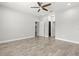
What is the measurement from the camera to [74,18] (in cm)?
595

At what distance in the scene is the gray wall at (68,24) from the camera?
19.3 feet

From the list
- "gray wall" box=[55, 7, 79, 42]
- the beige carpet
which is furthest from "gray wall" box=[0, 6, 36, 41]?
"gray wall" box=[55, 7, 79, 42]

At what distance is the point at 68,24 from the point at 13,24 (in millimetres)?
4093

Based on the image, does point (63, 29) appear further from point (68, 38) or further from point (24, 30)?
point (24, 30)

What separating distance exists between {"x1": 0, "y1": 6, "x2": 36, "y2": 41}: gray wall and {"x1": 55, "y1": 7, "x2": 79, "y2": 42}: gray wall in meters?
2.52

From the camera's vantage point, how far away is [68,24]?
6359 mm

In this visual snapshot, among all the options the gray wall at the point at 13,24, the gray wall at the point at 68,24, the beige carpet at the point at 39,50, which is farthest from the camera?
the gray wall at the point at 68,24

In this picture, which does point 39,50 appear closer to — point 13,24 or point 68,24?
point 13,24

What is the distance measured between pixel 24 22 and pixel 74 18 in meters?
3.83

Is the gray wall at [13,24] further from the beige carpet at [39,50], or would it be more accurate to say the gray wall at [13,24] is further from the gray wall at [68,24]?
the gray wall at [68,24]

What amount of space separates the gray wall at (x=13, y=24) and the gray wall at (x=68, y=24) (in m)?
2.52

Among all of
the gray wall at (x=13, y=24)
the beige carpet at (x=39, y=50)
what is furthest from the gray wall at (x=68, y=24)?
the gray wall at (x=13, y=24)

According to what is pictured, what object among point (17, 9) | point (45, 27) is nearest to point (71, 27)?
point (45, 27)

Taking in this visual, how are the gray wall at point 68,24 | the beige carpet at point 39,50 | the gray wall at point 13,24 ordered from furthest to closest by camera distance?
the gray wall at point 68,24
the gray wall at point 13,24
the beige carpet at point 39,50
